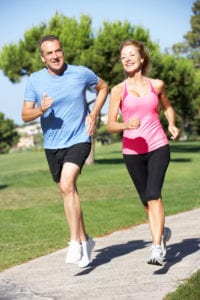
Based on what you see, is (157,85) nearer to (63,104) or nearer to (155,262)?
(63,104)

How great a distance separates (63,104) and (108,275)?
153 cm

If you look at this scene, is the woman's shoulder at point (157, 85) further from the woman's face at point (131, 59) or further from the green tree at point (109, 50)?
the green tree at point (109, 50)

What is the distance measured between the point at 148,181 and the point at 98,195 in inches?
438

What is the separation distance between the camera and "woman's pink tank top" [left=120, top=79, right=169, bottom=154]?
626 centimetres

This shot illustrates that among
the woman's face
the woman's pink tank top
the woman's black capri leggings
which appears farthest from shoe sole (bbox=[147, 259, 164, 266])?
the woman's face

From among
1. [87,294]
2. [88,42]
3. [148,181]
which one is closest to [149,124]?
[148,181]

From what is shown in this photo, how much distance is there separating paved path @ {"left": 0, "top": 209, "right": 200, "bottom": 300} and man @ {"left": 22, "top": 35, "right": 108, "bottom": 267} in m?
0.30

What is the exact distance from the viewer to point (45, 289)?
5.70 metres

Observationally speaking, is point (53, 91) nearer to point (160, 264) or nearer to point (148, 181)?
point (148, 181)

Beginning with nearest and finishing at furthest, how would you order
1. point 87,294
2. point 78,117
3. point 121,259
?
point 87,294
point 78,117
point 121,259

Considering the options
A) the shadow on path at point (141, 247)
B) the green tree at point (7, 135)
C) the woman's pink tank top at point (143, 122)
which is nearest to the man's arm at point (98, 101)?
the woman's pink tank top at point (143, 122)

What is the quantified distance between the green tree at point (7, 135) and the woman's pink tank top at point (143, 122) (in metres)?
105

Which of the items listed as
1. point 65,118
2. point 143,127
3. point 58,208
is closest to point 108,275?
point 143,127

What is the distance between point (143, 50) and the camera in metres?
6.45
